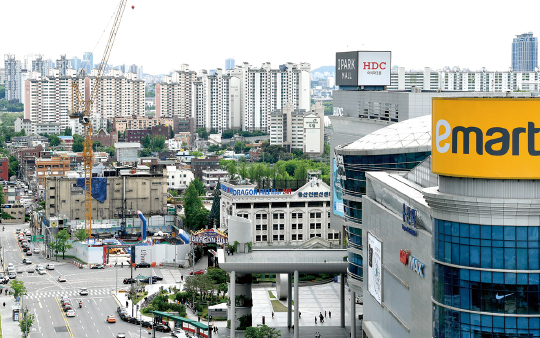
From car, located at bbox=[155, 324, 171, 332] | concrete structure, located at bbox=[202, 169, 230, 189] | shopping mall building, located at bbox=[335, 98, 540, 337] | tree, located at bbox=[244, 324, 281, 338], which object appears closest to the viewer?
shopping mall building, located at bbox=[335, 98, 540, 337]

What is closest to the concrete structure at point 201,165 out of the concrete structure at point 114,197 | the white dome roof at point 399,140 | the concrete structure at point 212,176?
the concrete structure at point 212,176

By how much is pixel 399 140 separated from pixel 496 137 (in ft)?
91.2

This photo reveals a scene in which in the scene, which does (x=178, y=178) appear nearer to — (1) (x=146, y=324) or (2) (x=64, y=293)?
(2) (x=64, y=293)

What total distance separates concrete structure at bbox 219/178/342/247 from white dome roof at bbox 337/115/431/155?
150 ft

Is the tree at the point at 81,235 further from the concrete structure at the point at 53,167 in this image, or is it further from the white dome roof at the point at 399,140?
the white dome roof at the point at 399,140

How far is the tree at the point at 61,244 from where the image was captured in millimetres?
116875

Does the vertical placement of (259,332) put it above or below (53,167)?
below

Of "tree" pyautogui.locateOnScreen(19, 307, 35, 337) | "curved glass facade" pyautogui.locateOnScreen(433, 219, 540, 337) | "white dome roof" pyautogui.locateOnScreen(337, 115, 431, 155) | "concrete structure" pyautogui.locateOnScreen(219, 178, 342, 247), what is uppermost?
"white dome roof" pyautogui.locateOnScreen(337, 115, 431, 155)

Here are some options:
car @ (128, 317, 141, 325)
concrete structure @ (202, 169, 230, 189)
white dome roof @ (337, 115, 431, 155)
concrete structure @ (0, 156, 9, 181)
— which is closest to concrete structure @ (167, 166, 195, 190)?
concrete structure @ (202, 169, 230, 189)

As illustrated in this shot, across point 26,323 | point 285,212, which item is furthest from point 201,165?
point 26,323

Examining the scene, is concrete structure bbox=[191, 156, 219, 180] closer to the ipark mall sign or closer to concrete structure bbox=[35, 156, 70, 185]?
concrete structure bbox=[35, 156, 70, 185]

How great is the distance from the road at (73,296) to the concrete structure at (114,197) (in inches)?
383

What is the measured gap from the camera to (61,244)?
384ft

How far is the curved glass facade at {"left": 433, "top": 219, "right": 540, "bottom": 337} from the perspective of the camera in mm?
36375
